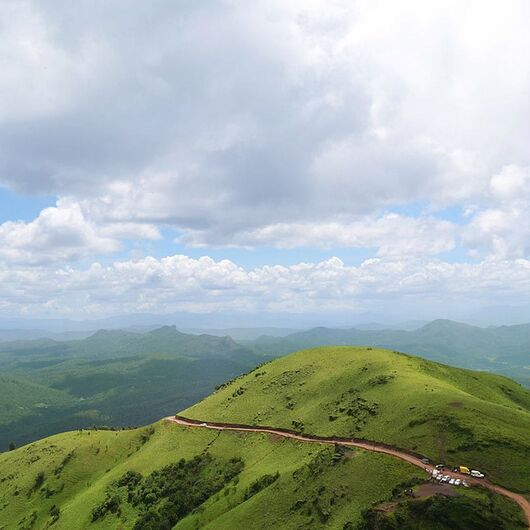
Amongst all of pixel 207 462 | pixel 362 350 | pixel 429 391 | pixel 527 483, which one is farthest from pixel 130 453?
pixel 527 483

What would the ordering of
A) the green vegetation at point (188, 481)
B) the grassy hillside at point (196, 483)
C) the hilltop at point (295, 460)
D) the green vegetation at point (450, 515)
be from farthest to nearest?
the green vegetation at point (188, 481), the grassy hillside at point (196, 483), the hilltop at point (295, 460), the green vegetation at point (450, 515)

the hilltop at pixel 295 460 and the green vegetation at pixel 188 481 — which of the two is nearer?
the hilltop at pixel 295 460

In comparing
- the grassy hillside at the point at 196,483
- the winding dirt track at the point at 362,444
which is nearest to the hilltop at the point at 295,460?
the grassy hillside at the point at 196,483

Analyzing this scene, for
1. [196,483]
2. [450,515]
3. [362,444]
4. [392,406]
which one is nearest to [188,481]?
[196,483]

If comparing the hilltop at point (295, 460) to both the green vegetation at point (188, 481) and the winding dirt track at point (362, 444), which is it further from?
the winding dirt track at point (362, 444)

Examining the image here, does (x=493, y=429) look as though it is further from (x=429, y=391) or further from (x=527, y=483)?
(x=429, y=391)

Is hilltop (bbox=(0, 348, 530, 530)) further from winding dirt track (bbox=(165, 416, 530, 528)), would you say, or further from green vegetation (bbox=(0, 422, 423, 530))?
winding dirt track (bbox=(165, 416, 530, 528))
